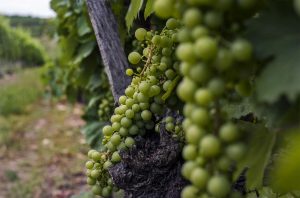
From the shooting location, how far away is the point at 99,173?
132cm

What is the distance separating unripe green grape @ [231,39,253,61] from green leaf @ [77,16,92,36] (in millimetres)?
2266

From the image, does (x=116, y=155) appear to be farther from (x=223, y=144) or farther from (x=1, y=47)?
(x=1, y=47)

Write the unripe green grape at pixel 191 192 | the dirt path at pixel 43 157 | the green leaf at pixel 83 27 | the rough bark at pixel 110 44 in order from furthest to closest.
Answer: the dirt path at pixel 43 157 < the green leaf at pixel 83 27 < the rough bark at pixel 110 44 < the unripe green grape at pixel 191 192

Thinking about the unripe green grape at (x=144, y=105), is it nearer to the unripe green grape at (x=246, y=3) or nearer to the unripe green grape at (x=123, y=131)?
the unripe green grape at (x=123, y=131)

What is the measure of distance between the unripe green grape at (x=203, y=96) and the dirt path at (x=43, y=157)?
13.5ft

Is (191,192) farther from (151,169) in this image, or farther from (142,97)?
(151,169)

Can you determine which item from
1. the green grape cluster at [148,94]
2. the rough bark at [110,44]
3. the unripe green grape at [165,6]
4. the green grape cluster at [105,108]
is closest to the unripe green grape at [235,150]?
the unripe green grape at [165,6]

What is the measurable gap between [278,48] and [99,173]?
76cm

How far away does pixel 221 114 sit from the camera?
2.29ft

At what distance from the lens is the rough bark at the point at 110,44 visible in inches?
63.5

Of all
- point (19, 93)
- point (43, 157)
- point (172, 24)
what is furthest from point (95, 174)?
point (19, 93)

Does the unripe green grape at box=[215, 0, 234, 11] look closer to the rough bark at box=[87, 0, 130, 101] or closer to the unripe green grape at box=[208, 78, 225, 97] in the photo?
the unripe green grape at box=[208, 78, 225, 97]

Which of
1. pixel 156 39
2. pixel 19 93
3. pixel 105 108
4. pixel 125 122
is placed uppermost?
pixel 156 39

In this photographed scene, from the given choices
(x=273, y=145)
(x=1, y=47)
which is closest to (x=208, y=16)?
(x=273, y=145)
